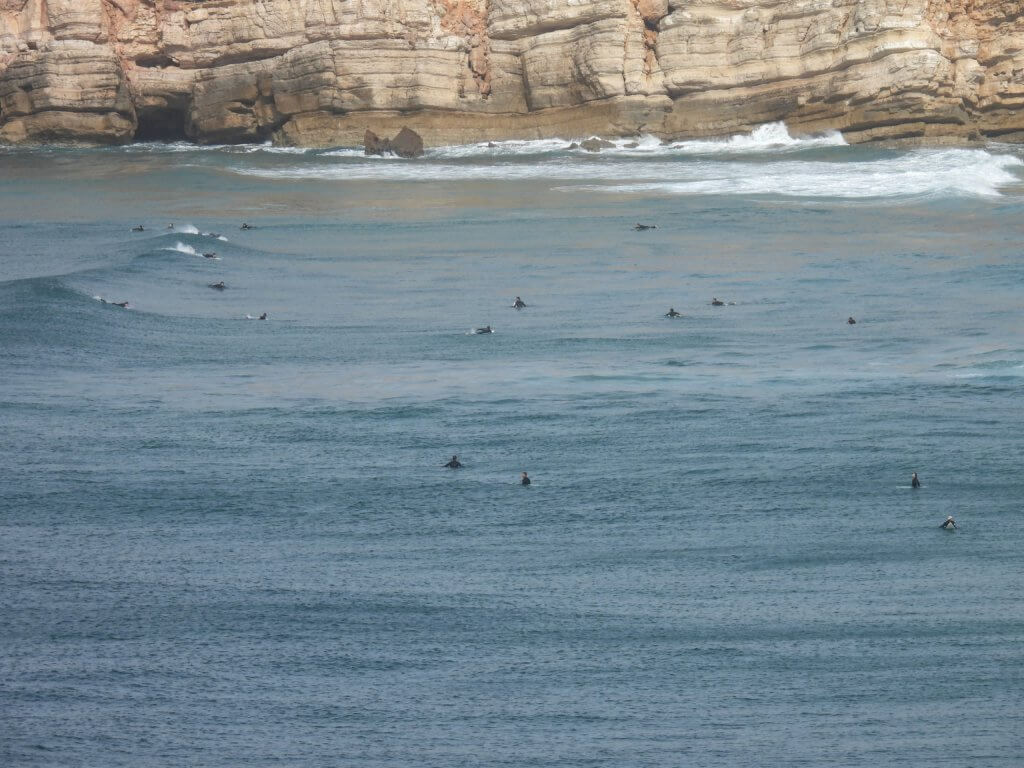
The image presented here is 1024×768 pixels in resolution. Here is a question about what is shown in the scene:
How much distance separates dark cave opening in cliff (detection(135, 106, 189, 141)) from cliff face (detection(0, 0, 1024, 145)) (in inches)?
34.9

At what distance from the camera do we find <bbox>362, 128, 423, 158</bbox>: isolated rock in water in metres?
48.8

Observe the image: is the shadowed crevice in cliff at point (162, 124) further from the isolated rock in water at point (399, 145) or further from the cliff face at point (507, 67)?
the isolated rock in water at point (399, 145)

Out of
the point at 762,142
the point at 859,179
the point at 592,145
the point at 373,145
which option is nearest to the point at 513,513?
the point at 859,179

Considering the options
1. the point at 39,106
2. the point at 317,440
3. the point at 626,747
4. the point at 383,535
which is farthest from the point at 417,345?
the point at 39,106

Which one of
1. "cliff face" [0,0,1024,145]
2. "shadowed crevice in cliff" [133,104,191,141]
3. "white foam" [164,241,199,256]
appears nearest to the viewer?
"white foam" [164,241,199,256]

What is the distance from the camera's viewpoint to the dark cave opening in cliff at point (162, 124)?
56.0m

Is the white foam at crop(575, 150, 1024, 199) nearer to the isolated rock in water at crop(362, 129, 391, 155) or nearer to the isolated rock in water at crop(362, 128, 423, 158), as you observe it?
the isolated rock in water at crop(362, 128, 423, 158)

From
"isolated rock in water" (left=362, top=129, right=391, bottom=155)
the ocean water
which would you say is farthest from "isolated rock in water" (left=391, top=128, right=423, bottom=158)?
the ocean water

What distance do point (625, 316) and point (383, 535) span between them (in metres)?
9.52

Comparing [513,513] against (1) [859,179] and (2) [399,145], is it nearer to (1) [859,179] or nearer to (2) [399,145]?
(1) [859,179]

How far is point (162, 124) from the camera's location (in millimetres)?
57812

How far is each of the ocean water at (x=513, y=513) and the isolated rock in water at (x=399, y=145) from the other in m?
23.9

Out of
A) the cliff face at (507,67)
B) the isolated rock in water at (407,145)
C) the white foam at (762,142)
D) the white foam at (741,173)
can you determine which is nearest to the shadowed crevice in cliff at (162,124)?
the cliff face at (507,67)

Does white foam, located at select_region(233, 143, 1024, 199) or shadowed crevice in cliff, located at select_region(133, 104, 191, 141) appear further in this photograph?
shadowed crevice in cliff, located at select_region(133, 104, 191, 141)
